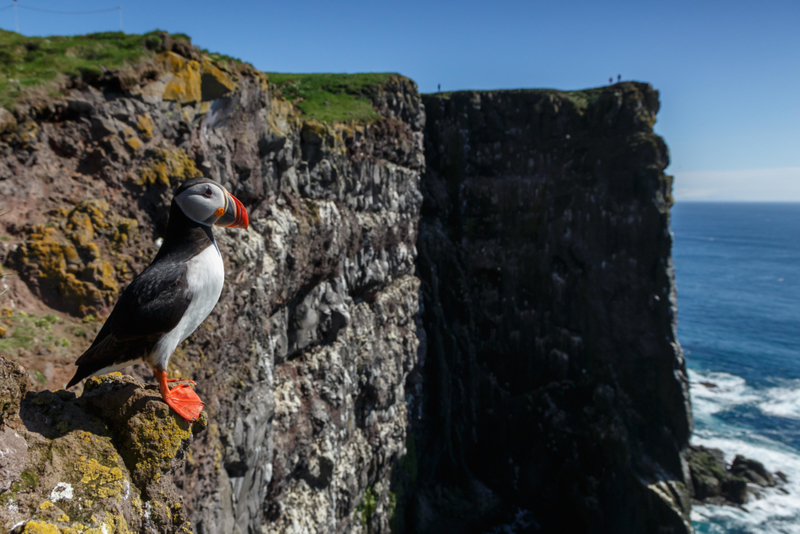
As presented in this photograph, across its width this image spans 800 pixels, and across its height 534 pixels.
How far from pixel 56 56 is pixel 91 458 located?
39.8 ft

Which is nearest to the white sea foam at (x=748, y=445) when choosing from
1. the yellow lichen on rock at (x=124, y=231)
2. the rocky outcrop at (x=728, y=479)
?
the rocky outcrop at (x=728, y=479)

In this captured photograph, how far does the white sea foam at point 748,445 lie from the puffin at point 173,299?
41.4 metres

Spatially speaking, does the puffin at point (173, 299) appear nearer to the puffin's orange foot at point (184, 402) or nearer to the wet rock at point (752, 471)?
the puffin's orange foot at point (184, 402)

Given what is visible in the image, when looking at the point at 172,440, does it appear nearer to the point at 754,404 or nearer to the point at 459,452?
A: the point at 459,452

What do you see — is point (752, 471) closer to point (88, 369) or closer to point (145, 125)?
point (88, 369)

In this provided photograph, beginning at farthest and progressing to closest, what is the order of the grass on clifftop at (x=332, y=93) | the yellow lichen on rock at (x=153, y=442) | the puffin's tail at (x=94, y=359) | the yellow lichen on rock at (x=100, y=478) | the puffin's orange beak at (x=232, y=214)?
the grass on clifftop at (x=332, y=93) → the puffin's orange beak at (x=232, y=214) → the puffin's tail at (x=94, y=359) → the yellow lichen on rock at (x=153, y=442) → the yellow lichen on rock at (x=100, y=478)

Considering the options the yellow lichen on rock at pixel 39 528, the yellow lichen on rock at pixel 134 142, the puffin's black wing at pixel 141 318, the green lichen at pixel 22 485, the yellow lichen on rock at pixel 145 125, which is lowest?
the yellow lichen on rock at pixel 39 528

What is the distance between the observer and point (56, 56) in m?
11.8

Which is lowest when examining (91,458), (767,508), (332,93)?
(767,508)

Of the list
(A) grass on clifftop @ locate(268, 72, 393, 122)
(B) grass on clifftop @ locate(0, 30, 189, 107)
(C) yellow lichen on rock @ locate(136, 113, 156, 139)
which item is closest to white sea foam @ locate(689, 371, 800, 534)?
(A) grass on clifftop @ locate(268, 72, 393, 122)

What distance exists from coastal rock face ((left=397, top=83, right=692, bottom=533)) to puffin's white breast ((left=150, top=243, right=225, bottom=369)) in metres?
29.4

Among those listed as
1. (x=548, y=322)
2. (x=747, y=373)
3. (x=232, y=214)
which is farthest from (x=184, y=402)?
(x=747, y=373)

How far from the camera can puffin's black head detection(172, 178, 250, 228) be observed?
18.3ft

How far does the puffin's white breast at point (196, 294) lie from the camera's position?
553 cm
